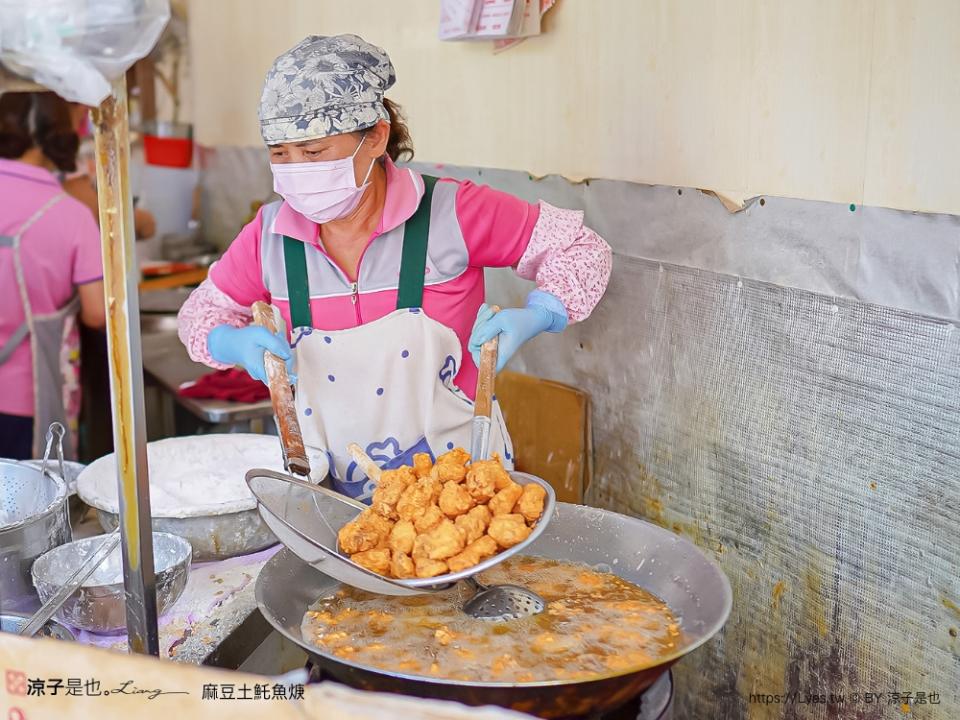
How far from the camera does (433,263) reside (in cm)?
217

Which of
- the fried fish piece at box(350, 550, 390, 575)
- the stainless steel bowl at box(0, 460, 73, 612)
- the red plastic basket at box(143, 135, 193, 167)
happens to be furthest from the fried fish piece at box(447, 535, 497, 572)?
the red plastic basket at box(143, 135, 193, 167)

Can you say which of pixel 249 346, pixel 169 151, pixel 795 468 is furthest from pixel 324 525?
pixel 169 151

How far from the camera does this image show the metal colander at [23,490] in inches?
71.7

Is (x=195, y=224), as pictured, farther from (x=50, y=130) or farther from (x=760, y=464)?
(x=760, y=464)

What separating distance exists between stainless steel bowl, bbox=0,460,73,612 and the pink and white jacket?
53 centimetres

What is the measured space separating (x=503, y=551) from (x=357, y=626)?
0.95 ft

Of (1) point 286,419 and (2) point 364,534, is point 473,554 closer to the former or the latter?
(2) point 364,534

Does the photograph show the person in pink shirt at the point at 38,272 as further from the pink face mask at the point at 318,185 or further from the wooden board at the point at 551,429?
the pink face mask at the point at 318,185

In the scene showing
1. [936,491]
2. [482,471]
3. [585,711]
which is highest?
[482,471]

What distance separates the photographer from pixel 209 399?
12.0ft

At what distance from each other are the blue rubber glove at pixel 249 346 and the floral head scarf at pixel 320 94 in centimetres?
40

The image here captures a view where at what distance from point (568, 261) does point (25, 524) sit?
1.24 metres

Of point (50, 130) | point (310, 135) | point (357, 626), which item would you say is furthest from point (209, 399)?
point (357, 626)

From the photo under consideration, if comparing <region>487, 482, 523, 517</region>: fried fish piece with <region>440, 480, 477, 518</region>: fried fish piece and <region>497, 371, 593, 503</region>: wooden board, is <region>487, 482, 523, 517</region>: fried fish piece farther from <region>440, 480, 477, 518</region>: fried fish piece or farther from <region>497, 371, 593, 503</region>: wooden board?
<region>497, 371, 593, 503</region>: wooden board
